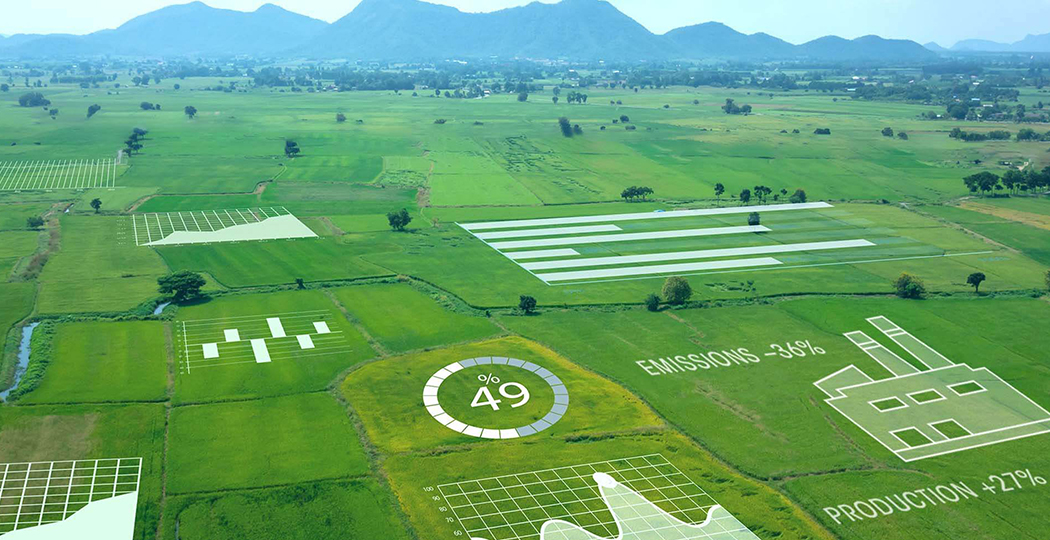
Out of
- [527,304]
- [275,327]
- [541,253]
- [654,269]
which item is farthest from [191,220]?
[654,269]

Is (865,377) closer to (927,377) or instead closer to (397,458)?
(927,377)

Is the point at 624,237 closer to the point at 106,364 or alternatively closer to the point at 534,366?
the point at 534,366

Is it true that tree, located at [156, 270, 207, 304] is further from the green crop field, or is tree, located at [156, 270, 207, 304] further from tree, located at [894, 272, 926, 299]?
tree, located at [894, 272, 926, 299]

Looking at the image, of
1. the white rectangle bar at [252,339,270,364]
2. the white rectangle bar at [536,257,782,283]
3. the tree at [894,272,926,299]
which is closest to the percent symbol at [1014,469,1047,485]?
the tree at [894,272,926,299]

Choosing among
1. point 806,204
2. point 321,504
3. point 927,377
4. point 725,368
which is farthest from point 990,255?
point 321,504

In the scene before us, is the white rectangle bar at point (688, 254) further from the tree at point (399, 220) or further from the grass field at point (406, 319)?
the tree at point (399, 220)

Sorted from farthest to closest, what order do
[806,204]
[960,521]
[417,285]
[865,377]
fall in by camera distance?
[806,204] → [417,285] → [865,377] → [960,521]
